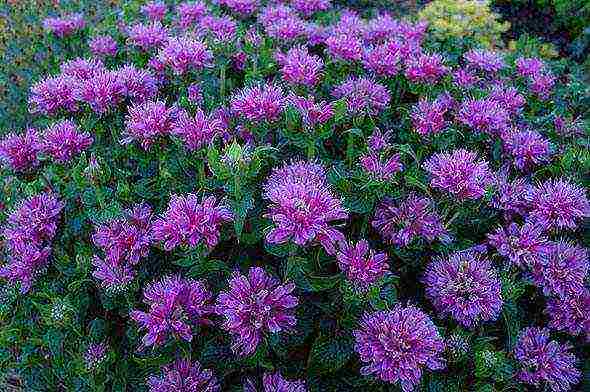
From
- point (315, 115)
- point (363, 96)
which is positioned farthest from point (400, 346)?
point (363, 96)

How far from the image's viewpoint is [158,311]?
1622mm

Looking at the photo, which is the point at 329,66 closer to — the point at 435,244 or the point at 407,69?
the point at 407,69

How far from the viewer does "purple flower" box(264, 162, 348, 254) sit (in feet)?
4.92

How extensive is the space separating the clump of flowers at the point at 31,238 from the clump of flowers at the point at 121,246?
22cm

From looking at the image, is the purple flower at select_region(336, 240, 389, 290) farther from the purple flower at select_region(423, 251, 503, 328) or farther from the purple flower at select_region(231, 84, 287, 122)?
the purple flower at select_region(231, 84, 287, 122)

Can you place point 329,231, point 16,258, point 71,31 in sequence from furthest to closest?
1. point 71,31
2. point 16,258
3. point 329,231

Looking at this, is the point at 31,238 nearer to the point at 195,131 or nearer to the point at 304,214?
the point at 195,131

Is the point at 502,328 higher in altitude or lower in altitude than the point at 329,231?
lower

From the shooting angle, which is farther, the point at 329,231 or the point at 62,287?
the point at 62,287

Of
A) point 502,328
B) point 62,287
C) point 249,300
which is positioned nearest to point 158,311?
point 249,300

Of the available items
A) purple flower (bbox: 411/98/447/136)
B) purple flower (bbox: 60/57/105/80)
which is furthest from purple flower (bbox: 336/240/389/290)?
purple flower (bbox: 60/57/105/80)

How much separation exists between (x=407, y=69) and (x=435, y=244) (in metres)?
0.82

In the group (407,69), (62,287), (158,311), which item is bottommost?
(62,287)

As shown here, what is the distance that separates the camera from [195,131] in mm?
1829
